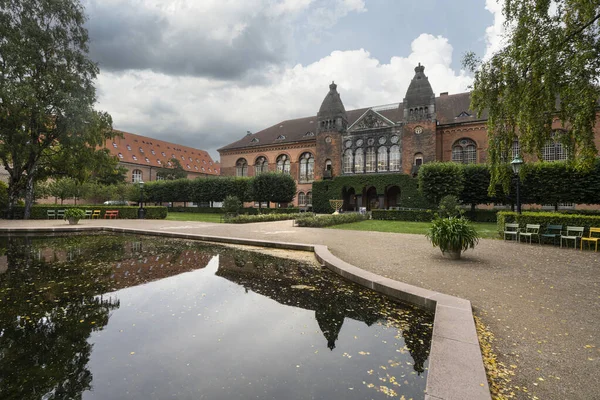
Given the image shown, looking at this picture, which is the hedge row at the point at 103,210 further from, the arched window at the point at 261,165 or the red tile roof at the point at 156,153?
the red tile roof at the point at 156,153

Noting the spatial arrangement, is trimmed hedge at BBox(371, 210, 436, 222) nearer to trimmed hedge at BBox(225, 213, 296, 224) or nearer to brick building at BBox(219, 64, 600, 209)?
trimmed hedge at BBox(225, 213, 296, 224)

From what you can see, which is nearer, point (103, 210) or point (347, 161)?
point (103, 210)

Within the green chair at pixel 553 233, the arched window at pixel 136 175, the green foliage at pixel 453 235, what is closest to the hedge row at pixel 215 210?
the arched window at pixel 136 175

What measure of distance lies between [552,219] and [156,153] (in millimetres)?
67485

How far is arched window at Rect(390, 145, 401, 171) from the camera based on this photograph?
37.6 m

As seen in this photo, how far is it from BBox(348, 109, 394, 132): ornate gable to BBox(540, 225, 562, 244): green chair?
27.5m

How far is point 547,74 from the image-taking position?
7.49m

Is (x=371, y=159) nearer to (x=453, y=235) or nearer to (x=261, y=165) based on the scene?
(x=261, y=165)

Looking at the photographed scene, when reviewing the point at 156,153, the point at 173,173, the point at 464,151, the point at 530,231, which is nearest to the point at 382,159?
the point at 464,151

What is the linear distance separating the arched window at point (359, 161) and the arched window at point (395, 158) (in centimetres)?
372

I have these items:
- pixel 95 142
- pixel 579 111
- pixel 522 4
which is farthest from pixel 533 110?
pixel 95 142

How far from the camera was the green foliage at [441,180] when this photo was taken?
25594mm

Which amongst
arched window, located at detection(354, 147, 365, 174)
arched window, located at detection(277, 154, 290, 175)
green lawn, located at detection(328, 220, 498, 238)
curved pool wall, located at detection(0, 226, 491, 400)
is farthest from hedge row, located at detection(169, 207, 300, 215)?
curved pool wall, located at detection(0, 226, 491, 400)

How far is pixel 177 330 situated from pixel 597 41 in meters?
11.1
